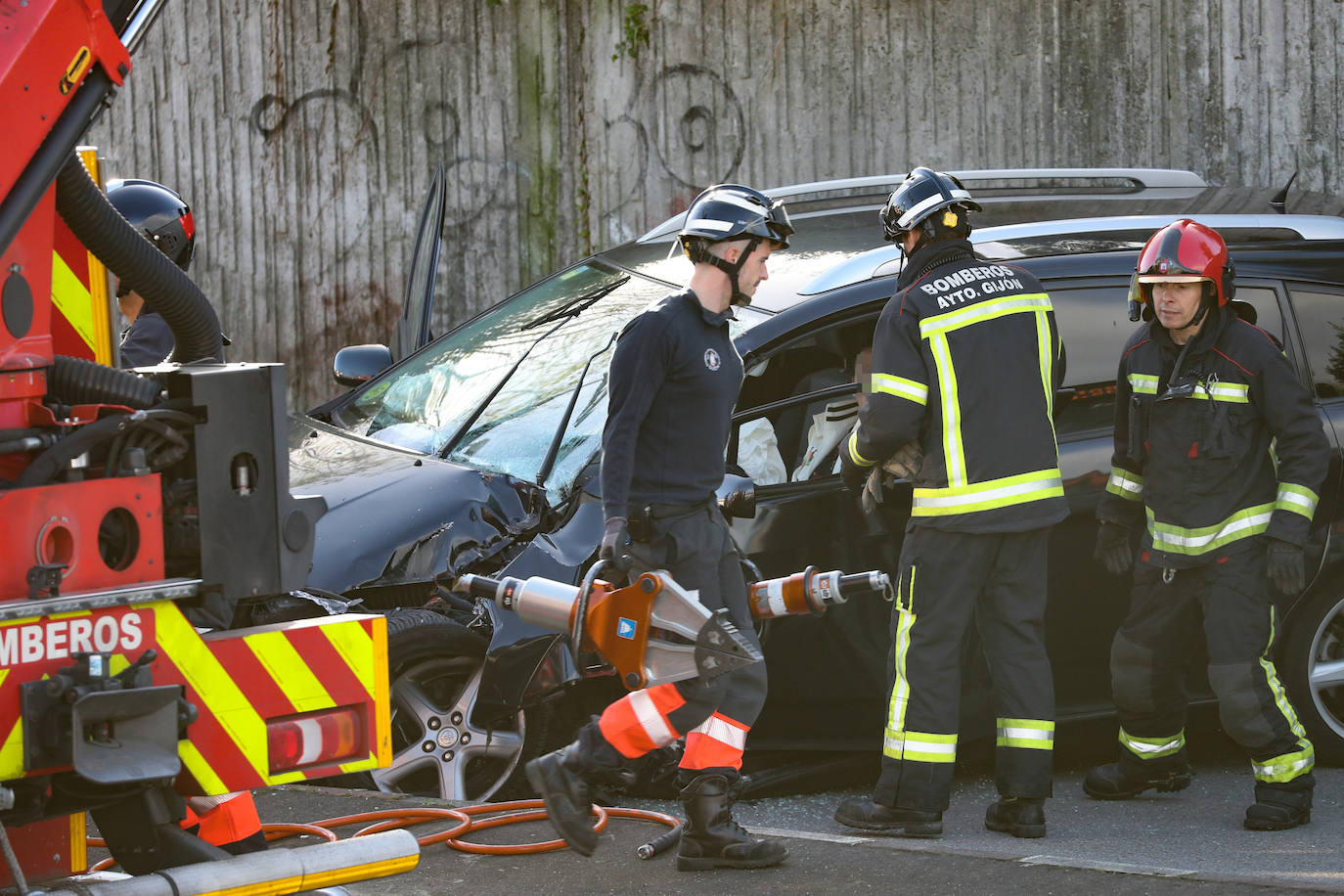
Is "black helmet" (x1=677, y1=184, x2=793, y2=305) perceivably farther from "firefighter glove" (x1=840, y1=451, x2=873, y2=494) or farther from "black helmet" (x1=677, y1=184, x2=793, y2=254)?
"firefighter glove" (x1=840, y1=451, x2=873, y2=494)

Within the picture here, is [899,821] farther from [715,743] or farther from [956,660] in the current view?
[715,743]

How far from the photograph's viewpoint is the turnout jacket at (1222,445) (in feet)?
16.6

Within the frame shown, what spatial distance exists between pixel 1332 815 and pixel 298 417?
3.76 m

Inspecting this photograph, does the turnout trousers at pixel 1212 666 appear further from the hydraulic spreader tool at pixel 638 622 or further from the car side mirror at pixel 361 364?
the car side mirror at pixel 361 364

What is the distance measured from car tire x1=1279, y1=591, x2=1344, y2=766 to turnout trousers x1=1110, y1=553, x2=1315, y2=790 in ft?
1.08

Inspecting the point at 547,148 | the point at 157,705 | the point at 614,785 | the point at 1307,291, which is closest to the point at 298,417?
the point at 614,785

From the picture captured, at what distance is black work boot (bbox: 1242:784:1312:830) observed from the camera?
5.00m

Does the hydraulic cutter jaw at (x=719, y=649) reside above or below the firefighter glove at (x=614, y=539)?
below

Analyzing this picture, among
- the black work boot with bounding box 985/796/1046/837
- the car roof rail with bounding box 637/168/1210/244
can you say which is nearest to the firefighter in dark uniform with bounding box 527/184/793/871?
the black work boot with bounding box 985/796/1046/837

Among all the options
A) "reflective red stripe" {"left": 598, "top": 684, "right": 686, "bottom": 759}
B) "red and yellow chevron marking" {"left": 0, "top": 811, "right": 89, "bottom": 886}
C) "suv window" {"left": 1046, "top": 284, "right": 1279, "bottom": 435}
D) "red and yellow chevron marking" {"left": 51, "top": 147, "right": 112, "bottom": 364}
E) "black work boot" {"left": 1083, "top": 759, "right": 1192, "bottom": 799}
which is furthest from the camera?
"suv window" {"left": 1046, "top": 284, "right": 1279, "bottom": 435}

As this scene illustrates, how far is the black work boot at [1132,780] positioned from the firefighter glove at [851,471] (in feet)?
4.26

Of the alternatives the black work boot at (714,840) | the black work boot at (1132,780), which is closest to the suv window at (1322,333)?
the black work boot at (1132,780)

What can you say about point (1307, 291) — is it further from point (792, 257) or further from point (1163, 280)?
point (792, 257)

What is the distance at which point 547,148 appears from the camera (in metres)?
10.0
